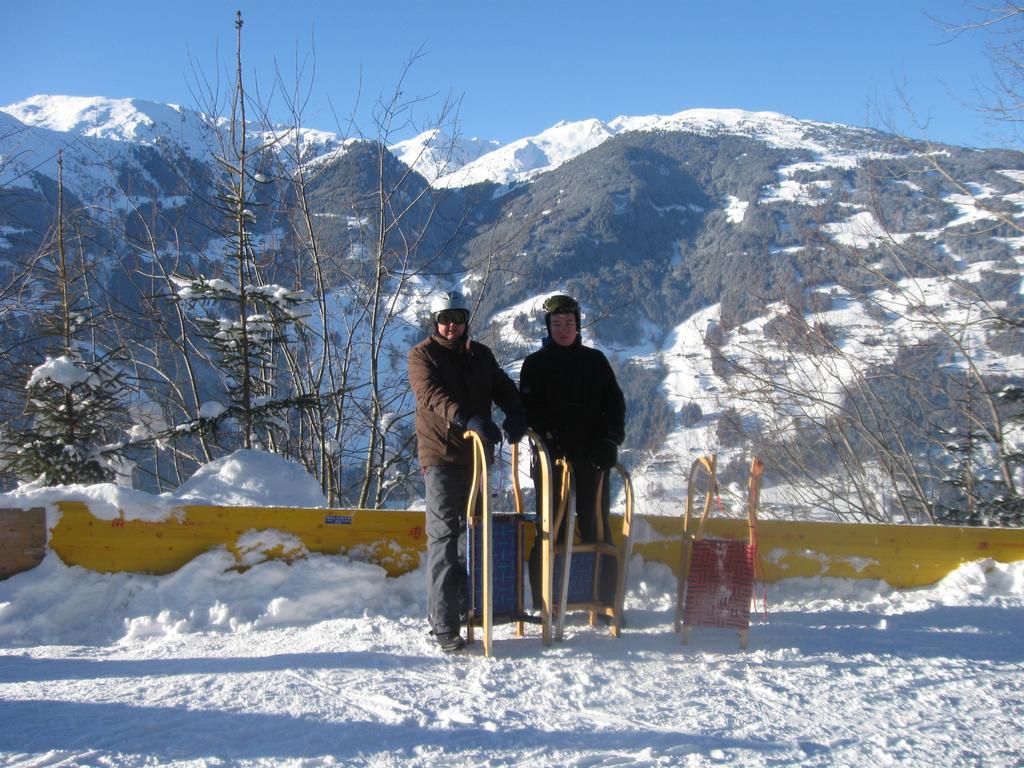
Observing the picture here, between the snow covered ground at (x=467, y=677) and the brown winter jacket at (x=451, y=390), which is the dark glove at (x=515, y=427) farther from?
the snow covered ground at (x=467, y=677)

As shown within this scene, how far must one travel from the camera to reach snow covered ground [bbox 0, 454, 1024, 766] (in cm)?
287

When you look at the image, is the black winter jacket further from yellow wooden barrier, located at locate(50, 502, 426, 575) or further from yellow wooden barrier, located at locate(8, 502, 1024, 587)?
yellow wooden barrier, located at locate(50, 502, 426, 575)

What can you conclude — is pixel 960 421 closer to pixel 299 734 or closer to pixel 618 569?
pixel 618 569

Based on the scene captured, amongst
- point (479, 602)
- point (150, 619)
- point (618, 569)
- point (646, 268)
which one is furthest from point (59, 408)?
point (646, 268)

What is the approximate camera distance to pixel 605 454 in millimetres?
4355

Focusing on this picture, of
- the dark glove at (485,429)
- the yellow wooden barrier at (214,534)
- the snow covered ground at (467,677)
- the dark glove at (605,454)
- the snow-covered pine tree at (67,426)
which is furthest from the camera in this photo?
the snow-covered pine tree at (67,426)

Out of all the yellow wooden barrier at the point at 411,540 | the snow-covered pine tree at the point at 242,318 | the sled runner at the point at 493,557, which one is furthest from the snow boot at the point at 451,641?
the snow-covered pine tree at the point at 242,318

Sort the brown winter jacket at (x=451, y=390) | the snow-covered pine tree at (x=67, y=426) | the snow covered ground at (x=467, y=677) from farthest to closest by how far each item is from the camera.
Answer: the snow-covered pine tree at (x=67, y=426) → the brown winter jacket at (x=451, y=390) → the snow covered ground at (x=467, y=677)

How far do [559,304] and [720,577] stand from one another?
177cm

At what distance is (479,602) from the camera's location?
4078 millimetres

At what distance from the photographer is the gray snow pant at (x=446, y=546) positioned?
399 cm

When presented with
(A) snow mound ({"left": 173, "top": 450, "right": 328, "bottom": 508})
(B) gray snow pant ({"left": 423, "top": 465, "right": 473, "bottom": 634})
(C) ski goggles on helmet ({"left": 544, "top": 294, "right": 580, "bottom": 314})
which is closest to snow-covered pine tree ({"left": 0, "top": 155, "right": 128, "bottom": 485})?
(A) snow mound ({"left": 173, "top": 450, "right": 328, "bottom": 508})

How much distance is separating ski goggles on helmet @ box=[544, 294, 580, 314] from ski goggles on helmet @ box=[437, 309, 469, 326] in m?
0.52

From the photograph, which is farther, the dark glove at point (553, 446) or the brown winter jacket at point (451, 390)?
the dark glove at point (553, 446)
